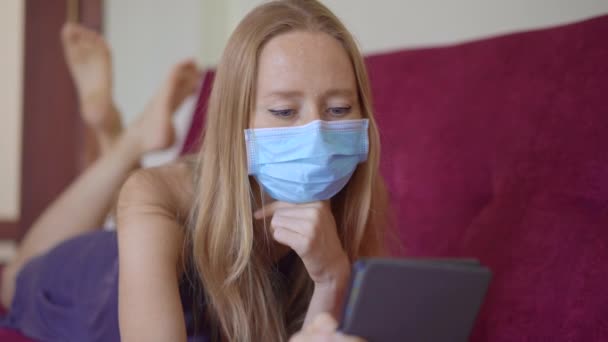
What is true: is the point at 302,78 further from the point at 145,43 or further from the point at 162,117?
the point at 145,43

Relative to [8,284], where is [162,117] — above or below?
above

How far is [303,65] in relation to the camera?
881 millimetres

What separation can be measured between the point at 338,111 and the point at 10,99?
202 cm

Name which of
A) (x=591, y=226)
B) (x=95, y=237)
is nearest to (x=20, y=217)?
(x=95, y=237)

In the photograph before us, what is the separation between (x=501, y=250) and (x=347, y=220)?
274 mm

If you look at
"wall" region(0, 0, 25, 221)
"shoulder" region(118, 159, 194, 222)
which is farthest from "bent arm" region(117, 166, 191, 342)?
"wall" region(0, 0, 25, 221)

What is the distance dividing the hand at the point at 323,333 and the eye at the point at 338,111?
1.04 feet

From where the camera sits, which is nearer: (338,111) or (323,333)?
(323,333)

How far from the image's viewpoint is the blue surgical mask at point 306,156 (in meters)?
0.87

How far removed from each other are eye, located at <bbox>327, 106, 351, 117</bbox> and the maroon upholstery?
1.24ft

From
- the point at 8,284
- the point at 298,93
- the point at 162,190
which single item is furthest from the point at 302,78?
the point at 8,284

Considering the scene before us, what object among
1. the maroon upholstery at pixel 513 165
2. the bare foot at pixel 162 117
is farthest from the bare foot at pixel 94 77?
the maroon upholstery at pixel 513 165

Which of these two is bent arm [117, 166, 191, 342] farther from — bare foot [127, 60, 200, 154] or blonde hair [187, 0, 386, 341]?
bare foot [127, 60, 200, 154]

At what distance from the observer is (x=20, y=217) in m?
2.39
